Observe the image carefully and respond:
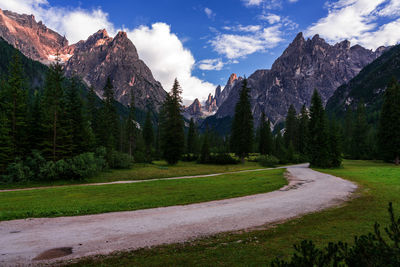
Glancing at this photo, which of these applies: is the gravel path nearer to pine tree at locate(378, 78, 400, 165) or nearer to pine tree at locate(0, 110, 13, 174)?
pine tree at locate(0, 110, 13, 174)

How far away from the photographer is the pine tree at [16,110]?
28.6 meters

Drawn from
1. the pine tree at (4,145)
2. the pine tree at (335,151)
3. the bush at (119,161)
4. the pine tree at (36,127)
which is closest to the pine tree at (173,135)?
the bush at (119,161)

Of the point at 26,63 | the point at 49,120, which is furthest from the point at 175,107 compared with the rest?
the point at 26,63

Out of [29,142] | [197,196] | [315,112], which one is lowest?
[197,196]

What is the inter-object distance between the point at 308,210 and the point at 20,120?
123ft

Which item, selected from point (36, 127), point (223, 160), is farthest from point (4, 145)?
point (223, 160)

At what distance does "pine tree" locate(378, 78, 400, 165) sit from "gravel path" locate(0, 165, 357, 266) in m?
41.5

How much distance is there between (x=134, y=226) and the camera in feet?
27.7

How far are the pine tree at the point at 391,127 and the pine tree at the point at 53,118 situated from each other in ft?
198

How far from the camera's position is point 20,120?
97.6ft

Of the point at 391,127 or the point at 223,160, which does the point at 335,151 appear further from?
the point at 223,160

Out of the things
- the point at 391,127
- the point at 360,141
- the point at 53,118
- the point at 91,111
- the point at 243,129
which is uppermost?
the point at 91,111

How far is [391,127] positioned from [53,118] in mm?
61516

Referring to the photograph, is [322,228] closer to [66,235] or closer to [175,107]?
[66,235]
